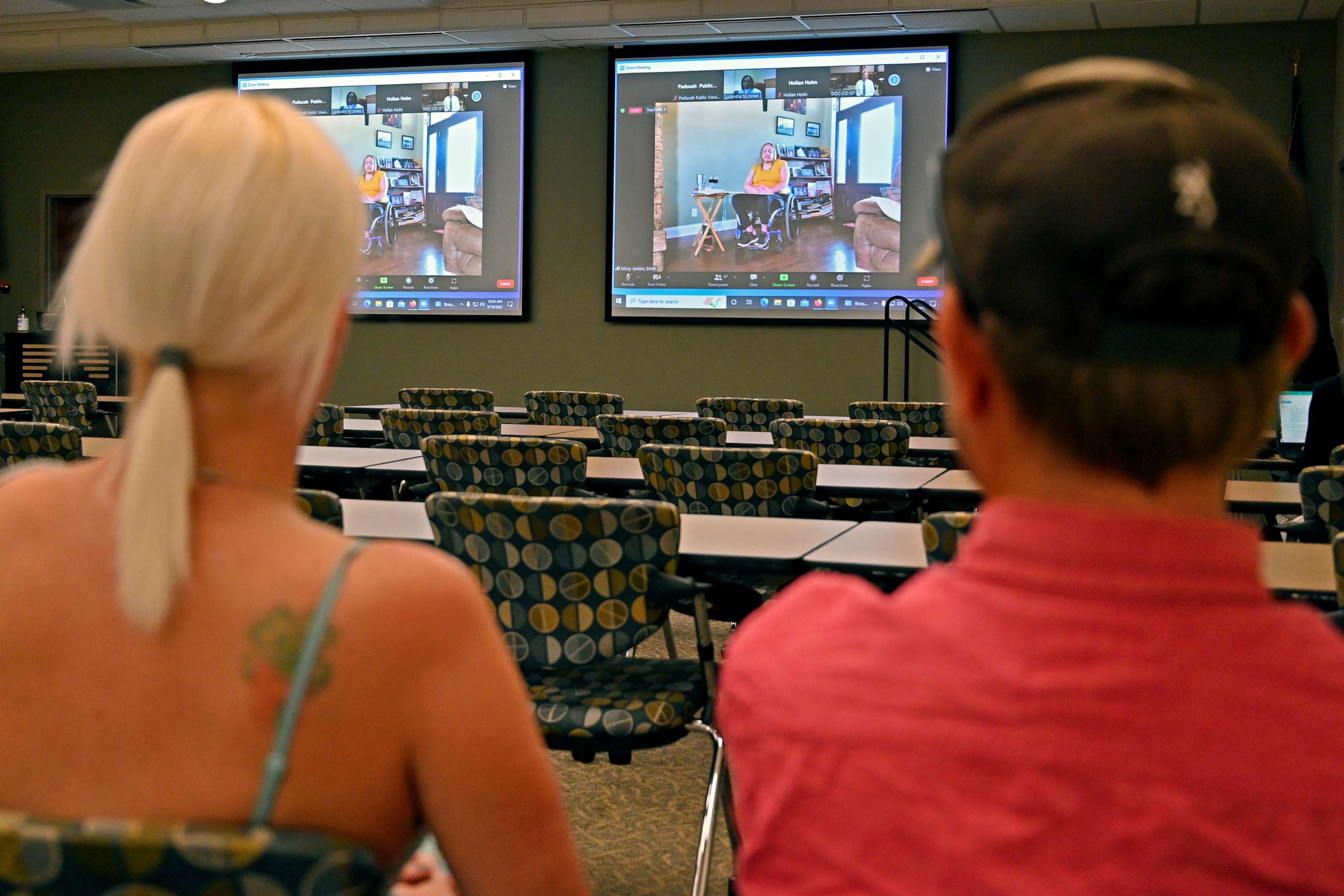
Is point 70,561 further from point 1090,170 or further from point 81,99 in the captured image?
point 81,99

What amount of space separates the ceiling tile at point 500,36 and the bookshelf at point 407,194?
1.08 metres

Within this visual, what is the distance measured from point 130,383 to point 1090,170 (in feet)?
2.12

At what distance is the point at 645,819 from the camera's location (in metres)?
2.91

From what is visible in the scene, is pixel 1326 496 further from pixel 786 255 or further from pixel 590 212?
pixel 590 212

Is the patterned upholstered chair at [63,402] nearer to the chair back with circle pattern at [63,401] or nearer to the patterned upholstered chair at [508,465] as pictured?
the chair back with circle pattern at [63,401]

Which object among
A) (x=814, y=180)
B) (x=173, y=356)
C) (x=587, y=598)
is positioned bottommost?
(x=587, y=598)

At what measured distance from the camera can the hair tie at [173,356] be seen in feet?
2.66

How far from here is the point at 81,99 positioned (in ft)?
35.4

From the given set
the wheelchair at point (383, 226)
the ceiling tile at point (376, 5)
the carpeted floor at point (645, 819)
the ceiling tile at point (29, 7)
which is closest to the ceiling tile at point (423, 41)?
the ceiling tile at point (376, 5)

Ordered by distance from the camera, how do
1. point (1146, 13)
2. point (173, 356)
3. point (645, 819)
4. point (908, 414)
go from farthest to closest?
point (1146, 13) → point (908, 414) → point (645, 819) → point (173, 356)

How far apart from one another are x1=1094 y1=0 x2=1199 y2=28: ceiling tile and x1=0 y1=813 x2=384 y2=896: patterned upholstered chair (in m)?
8.35

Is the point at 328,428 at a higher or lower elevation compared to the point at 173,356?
lower

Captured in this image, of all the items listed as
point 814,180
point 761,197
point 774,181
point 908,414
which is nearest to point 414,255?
point 761,197

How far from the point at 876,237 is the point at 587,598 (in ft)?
22.7
